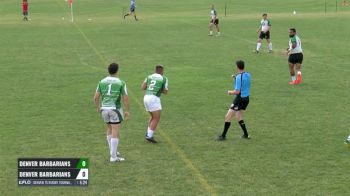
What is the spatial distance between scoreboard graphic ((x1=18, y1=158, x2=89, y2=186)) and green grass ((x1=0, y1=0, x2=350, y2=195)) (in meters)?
0.24

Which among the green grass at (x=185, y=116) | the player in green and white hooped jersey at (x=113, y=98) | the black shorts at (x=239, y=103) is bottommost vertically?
the green grass at (x=185, y=116)

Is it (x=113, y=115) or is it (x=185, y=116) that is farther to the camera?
(x=185, y=116)

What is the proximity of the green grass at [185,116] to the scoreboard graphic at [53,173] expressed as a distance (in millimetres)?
236

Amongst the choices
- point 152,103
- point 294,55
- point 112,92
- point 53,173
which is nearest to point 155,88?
point 152,103

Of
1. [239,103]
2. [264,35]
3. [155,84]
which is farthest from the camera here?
[264,35]

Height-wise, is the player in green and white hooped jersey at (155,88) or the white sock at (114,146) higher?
the player in green and white hooped jersey at (155,88)

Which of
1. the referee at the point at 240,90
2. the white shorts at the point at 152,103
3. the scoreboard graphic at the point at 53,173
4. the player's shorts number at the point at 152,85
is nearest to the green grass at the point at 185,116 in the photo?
the scoreboard graphic at the point at 53,173

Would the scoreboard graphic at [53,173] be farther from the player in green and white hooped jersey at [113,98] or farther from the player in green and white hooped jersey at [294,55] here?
the player in green and white hooped jersey at [294,55]

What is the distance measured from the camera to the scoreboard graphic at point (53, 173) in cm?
991

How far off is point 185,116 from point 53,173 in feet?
23.7

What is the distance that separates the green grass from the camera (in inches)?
434

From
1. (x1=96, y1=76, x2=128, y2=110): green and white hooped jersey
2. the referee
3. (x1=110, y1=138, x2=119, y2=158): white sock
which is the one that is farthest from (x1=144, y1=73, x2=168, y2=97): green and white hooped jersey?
(x1=110, y1=138, x2=119, y2=158): white sock

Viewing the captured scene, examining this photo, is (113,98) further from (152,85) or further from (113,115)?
(152,85)

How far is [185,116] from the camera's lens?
16656 mm
